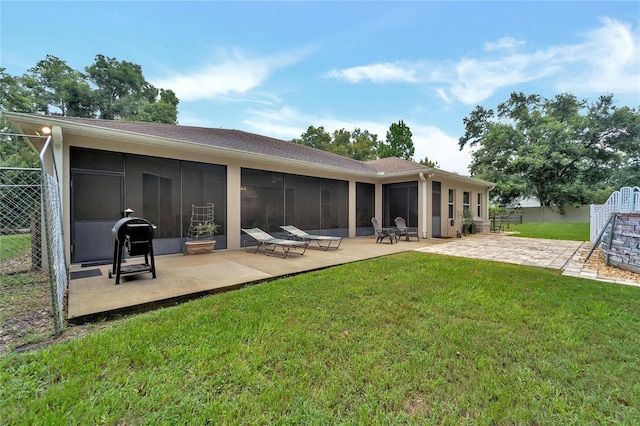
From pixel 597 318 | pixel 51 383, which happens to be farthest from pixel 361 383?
pixel 597 318

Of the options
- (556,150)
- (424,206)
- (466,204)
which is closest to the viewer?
(424,206)

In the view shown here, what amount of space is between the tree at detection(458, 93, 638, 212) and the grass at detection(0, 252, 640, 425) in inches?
886

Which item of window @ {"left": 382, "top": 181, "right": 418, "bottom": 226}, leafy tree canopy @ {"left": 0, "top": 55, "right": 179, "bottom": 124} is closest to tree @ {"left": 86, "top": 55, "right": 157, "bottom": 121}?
leafy tree canopy @ {"left": 0, "top": 55, "right": 179, "bottom": 124}

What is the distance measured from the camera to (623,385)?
195 cm

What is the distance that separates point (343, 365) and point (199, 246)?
19.4 ft

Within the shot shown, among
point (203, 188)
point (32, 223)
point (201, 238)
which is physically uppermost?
point (203, 188)

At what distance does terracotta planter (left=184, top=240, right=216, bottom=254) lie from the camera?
6.85 meters

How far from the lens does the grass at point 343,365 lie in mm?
1698

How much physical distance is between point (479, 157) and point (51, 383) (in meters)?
28.8

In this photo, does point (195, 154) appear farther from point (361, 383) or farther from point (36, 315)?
point (361, 383)

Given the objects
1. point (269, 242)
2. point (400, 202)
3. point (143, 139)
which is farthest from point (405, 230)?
point (143, 139)

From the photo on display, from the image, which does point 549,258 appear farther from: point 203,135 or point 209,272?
point 203,135

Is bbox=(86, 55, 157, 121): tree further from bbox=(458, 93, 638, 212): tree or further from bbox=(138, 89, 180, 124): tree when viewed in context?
bbox=(458, 93, 638, 212): tree

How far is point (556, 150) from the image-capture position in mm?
20500
